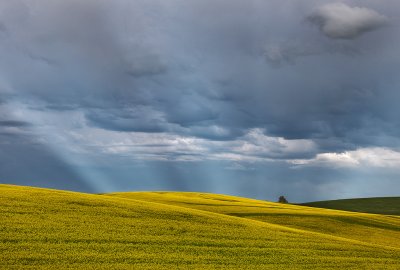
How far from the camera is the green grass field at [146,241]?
16.6 m

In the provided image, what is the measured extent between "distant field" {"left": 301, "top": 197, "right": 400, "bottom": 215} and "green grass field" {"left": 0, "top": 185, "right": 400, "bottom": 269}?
68.6 metres

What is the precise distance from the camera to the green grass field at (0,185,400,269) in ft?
54.6

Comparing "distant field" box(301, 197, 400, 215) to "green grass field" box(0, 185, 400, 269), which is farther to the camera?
"distant field" box(301, 197, 400, 215)

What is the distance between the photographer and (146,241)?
1972 cm

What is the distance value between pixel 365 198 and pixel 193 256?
97.6 metres

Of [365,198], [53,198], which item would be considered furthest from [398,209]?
[53,198]

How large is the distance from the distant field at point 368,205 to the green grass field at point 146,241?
68.6 metres

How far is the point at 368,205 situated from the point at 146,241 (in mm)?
87149

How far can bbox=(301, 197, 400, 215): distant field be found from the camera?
89188 mm

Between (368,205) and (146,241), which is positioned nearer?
(146,241)

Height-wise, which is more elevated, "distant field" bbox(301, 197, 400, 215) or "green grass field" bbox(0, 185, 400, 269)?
"distant field" bbox(301, 197, 400, 215)

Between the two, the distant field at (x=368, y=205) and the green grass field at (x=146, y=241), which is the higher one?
the distant field at (x=368, y=205)

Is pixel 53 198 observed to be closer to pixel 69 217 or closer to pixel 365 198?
pixel 69 217

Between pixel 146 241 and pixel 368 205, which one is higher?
pixel 368 205
